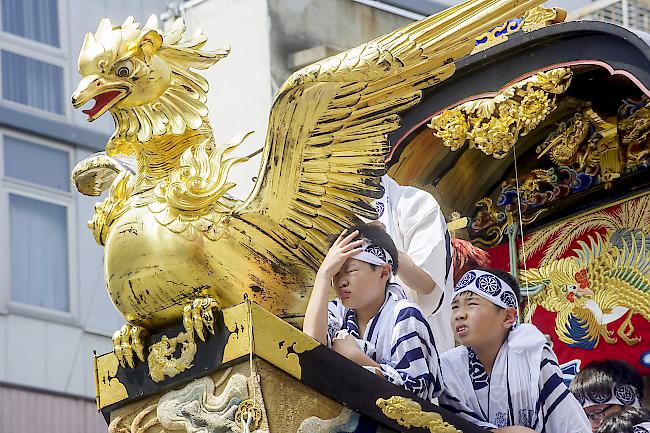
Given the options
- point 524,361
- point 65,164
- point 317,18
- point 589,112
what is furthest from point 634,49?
point 65,164

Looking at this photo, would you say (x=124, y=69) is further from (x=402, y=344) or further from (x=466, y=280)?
(x=466, y=280)

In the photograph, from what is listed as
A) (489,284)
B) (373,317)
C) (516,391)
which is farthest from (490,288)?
(373,317)

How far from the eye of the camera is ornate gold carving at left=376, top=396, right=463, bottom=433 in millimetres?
6777

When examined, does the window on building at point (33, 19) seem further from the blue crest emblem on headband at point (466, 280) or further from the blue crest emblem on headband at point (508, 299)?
the blue crest emblem on headband at point (508, 299)

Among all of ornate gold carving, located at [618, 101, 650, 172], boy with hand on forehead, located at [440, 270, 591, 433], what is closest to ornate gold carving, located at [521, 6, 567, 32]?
ornate gold carving, located at [618, 101, 650, 172]

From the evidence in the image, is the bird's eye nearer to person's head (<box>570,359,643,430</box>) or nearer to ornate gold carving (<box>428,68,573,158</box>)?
ornate gold carving (<box>428,68,573,158</box>)

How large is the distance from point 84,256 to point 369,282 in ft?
23.9

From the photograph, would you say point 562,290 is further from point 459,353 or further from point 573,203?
point 459,353

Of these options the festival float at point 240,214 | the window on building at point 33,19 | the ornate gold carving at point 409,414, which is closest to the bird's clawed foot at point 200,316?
the festival float at point 240,214

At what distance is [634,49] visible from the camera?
7793 millimetres

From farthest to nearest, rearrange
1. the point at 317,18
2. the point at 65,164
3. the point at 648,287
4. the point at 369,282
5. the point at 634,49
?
the point at 65,164
the point at 317,18
the point at 648,287
the point at 634,49
the point at 369,282

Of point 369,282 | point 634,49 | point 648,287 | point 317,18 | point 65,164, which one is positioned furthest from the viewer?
point 65,164

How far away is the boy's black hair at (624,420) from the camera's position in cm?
832

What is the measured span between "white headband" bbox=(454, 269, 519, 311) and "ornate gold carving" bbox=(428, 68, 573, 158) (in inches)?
42.1
